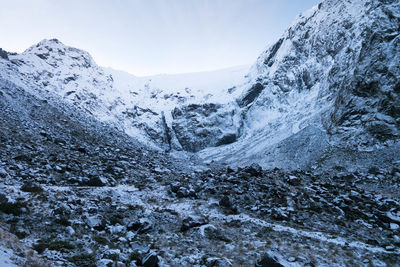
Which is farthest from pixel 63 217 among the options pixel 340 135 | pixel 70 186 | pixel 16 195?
pixel 340 135

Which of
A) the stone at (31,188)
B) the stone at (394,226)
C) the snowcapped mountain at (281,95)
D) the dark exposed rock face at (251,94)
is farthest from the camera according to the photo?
the dark exposed rock face at (251,94)

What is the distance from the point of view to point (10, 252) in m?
8.08

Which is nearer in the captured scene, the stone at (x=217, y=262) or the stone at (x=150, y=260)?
the stone at (x=150, y=260)

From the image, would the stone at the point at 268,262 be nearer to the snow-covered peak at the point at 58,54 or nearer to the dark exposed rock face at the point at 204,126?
the dark exposed rock face at the point at 204,126

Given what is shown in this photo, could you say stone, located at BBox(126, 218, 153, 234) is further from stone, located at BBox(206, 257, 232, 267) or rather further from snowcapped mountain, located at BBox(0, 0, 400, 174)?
snowcapped mountain, located at BBox(0, 0, 400, 174)

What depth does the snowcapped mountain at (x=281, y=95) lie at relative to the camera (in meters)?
52.7

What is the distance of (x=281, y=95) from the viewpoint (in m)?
104

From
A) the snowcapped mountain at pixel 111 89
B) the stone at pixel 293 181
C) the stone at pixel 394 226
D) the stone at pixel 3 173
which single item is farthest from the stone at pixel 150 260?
the snowcapped mountain at pixel 111 89

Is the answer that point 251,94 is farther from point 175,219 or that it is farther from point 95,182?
point 175,219

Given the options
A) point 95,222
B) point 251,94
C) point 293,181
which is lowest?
point 293,181

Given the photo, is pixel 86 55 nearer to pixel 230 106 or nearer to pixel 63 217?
pixel 230 106

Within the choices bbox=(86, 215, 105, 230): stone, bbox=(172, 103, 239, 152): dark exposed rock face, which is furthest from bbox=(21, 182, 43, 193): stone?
bbox=(172, 103, 239, 152): dark exposed rock face

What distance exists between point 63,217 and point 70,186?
7482 millimetres

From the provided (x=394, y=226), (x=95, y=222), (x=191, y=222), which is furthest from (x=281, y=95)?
(x=95, y=222)
